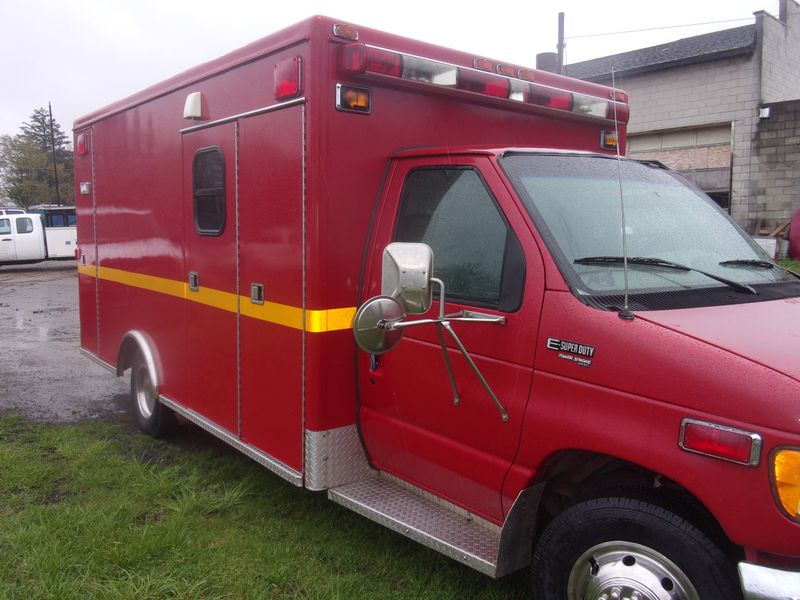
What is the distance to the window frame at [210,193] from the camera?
175 inches

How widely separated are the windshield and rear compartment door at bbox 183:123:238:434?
203cm

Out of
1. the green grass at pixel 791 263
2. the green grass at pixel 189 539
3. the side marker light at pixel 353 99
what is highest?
the side marker light at pixel 353 99

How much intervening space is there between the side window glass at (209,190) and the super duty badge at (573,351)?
8.22ft

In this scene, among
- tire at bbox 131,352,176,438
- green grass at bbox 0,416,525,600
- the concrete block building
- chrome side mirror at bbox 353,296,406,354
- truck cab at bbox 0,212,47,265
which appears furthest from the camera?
truck cab at bbox 0,212,47,265

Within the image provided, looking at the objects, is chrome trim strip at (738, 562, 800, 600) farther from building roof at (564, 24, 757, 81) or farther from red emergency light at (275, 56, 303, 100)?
building roof at (564, 24, 757, 81)

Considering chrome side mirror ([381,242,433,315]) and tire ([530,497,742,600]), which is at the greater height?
chrome side mirror ([381,242,433,315])

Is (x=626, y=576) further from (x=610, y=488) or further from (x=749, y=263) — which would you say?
(x=749, y=263)

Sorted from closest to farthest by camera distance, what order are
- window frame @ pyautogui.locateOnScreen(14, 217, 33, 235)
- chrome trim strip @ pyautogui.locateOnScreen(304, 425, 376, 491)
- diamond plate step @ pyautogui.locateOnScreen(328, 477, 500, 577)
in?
diamond plate step @ pyautogui.locateOnScreen(328, 477, 500, 577), chrome trim strip @ pyautogui.locateOnScreen(304, 425, 376, 491), window frame @ pyautogui.locateOnScreen(14, 217, 33, 235)

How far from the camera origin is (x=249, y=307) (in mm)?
4219

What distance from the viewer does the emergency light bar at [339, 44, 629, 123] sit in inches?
139

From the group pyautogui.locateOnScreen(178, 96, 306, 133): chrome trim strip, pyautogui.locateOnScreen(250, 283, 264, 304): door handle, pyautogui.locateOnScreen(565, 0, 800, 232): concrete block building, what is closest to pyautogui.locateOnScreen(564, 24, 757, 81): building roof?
pyautogui.locateOnScreen(565, 0, 800, 232): concrete block building

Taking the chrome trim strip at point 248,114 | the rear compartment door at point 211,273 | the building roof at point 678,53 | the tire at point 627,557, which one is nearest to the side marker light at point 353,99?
the chrome trim strip at point 248,114

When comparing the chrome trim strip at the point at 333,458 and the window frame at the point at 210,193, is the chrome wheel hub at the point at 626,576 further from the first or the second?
the window frame at the point at 210,193

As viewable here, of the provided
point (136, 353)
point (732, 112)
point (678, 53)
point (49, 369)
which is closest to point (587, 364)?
point (136, 353)
